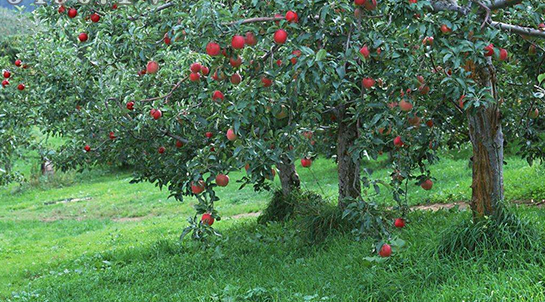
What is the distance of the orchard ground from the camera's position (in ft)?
14.7

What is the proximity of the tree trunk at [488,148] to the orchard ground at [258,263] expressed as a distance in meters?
0.45

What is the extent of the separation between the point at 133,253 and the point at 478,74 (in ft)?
17.8

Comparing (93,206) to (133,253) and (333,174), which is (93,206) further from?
(133,253)

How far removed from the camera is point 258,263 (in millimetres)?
6402

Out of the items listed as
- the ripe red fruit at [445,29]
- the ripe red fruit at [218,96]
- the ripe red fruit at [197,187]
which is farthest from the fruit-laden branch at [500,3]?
the ripe red fruit at [197,187]

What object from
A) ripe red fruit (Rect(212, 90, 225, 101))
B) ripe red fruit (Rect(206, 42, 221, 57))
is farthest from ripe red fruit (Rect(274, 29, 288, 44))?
ripe red fruit (Rect(212, 90, 225, 101))

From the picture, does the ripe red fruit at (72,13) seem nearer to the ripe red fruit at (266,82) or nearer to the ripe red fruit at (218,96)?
the ripe red fruit at (218,96)

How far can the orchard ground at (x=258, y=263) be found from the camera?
4.48m

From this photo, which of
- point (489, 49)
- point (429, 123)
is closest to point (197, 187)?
point (489, 49)

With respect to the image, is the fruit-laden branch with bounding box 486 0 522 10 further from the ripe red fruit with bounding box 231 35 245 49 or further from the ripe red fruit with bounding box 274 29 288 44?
the ripe red fruit with bounding box 231 35 245 49

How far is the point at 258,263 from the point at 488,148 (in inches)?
105

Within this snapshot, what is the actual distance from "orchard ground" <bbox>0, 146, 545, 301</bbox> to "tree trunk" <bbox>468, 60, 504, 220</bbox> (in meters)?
0.45

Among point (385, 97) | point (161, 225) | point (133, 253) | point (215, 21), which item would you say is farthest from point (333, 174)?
point (215, 21)

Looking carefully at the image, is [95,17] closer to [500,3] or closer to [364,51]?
[364,51]
